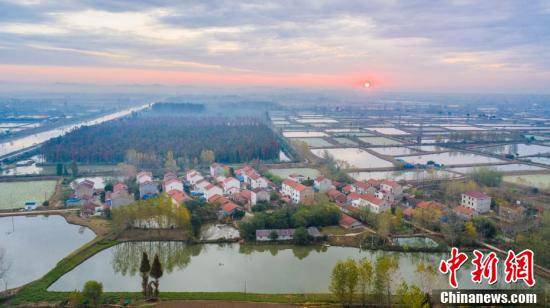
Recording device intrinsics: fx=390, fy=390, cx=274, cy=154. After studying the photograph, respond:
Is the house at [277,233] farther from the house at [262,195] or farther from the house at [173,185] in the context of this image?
the house at [173,185]

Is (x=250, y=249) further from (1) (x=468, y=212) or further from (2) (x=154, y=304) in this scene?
(1) (x=468, y=212)

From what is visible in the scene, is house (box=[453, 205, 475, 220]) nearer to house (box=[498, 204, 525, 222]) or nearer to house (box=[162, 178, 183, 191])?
house (box=[498, 204, 525, 222])

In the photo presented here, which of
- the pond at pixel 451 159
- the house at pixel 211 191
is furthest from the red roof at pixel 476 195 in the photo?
the house at pixel 211 191

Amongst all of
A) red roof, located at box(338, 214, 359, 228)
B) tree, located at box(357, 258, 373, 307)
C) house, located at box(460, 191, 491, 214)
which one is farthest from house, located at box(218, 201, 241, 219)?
house, located at box(460, 191, 491, 214)

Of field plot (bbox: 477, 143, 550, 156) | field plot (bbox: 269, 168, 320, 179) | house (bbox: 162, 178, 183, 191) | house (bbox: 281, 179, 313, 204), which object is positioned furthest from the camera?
field plot (bbox: 477, 143, 550, 156)

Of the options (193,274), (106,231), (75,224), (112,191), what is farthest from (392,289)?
(112,191)

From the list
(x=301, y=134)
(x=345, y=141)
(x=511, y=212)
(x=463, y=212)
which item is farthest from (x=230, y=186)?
(x=301, y=134)

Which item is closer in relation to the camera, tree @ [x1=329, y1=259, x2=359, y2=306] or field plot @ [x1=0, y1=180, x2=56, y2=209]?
tree @ [x1=329, y1=259, x2=359, y2=306]
